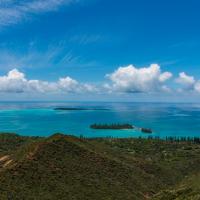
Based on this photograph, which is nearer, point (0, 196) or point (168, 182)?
point (0, 196)

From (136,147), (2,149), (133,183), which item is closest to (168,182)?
(133,183)

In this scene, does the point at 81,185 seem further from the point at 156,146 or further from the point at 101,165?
the point at 156,146

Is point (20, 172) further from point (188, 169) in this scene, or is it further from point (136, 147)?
point (136, 147)

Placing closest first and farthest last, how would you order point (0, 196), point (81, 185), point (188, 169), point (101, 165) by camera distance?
point (0, 196) < point (81, 185) < point (101, 165) < point (188, 169)

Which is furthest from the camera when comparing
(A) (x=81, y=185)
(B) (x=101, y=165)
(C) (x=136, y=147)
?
(C) (x=136, y=147)

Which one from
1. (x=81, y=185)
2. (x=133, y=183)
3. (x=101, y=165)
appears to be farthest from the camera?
(x=101, y=165)

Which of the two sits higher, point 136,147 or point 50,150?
point 50,150

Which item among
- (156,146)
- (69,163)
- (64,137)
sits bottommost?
(156,146)

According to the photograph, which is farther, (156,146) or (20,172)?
(156,146)

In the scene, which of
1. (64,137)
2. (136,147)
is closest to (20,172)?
(64,137)
